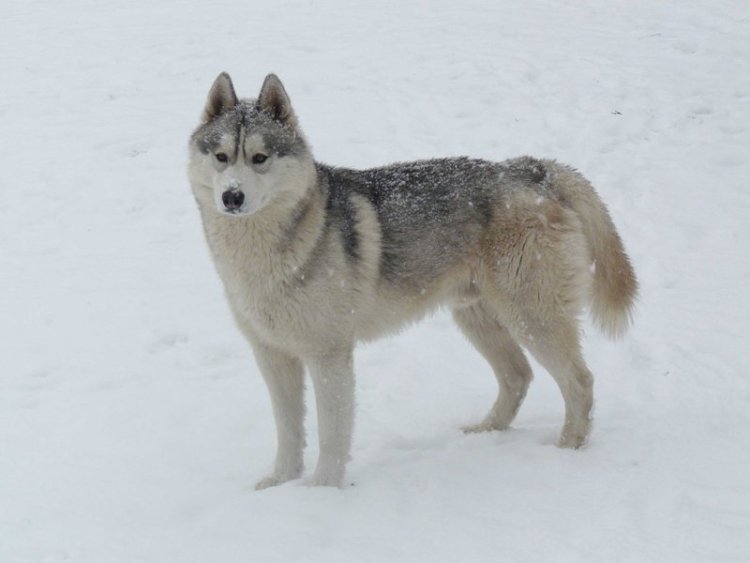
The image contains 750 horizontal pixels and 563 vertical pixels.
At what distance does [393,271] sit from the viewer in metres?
4.96

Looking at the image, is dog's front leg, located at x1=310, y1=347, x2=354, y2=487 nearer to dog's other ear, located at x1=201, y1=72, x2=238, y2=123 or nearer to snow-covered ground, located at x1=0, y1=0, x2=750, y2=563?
snow-covered ground, located at x1=0, y1=0, x2=750, y2=563

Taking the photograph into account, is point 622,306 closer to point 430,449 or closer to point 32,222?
point 430,449

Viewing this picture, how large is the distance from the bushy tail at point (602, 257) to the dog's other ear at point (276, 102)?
5.51 feet

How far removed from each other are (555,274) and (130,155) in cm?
682

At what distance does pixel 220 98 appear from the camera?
187 inches

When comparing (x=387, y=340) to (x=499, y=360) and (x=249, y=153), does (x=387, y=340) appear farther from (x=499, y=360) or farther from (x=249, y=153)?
(x=249, y=153)

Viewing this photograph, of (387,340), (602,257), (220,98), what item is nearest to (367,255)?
(220,98)

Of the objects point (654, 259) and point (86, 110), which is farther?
point (86, 110)

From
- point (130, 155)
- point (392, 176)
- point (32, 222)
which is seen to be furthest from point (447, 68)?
point (392, 176)

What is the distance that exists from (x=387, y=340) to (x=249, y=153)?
2.70m

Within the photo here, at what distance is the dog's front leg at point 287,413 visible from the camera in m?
4.95

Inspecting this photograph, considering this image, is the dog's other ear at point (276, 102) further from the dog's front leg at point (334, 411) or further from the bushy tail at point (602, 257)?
the bushy tail at point (602, 257)

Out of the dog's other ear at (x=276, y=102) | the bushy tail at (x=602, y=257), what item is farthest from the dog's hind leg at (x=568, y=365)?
the dog's other ear at (x=276, y=102)

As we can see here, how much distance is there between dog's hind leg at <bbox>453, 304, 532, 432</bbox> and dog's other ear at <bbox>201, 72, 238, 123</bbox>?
79.1 inches
